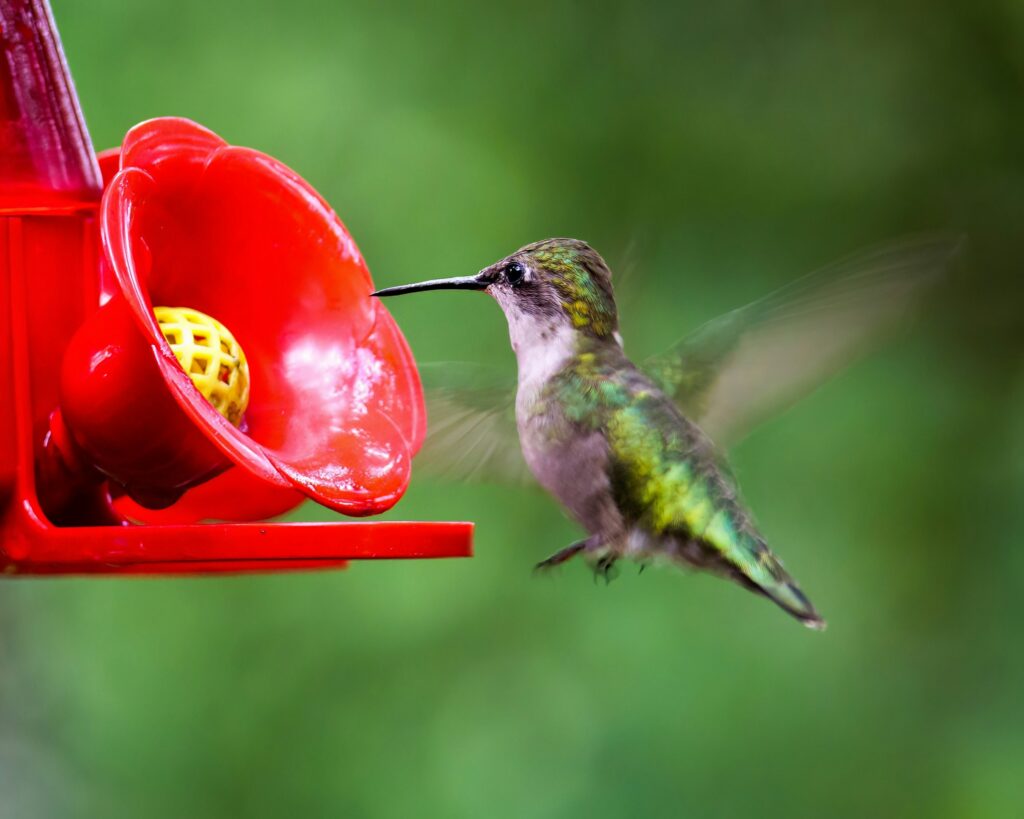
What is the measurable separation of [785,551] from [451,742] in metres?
1.14

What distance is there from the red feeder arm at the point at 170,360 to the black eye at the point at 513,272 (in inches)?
12.5

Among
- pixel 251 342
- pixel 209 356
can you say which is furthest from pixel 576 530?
pixel 209 356

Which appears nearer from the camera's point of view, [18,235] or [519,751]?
[18,235]

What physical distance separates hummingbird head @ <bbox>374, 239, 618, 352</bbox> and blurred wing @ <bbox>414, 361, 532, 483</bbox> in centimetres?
16

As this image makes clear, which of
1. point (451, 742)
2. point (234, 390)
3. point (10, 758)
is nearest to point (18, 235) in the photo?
point (234, 390)

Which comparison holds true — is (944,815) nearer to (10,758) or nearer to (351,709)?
(351,709)

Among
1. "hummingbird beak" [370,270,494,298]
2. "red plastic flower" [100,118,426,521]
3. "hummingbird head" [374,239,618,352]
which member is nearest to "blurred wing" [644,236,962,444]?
"hummingbird head" [374,239,618,352]

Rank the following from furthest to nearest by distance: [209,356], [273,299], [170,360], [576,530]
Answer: [576,530]
[273,299]
[209,356]
[170,360]

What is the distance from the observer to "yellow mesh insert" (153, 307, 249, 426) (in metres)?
1.93

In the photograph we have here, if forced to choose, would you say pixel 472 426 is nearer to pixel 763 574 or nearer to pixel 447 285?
pixel 447 285

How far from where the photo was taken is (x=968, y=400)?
4199mm

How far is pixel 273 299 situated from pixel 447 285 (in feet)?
0.98

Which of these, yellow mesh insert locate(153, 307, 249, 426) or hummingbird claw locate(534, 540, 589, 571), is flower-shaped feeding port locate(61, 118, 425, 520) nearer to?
yellow mesh insert locate(153, 307, 249, 426)

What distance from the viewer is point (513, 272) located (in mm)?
2506
